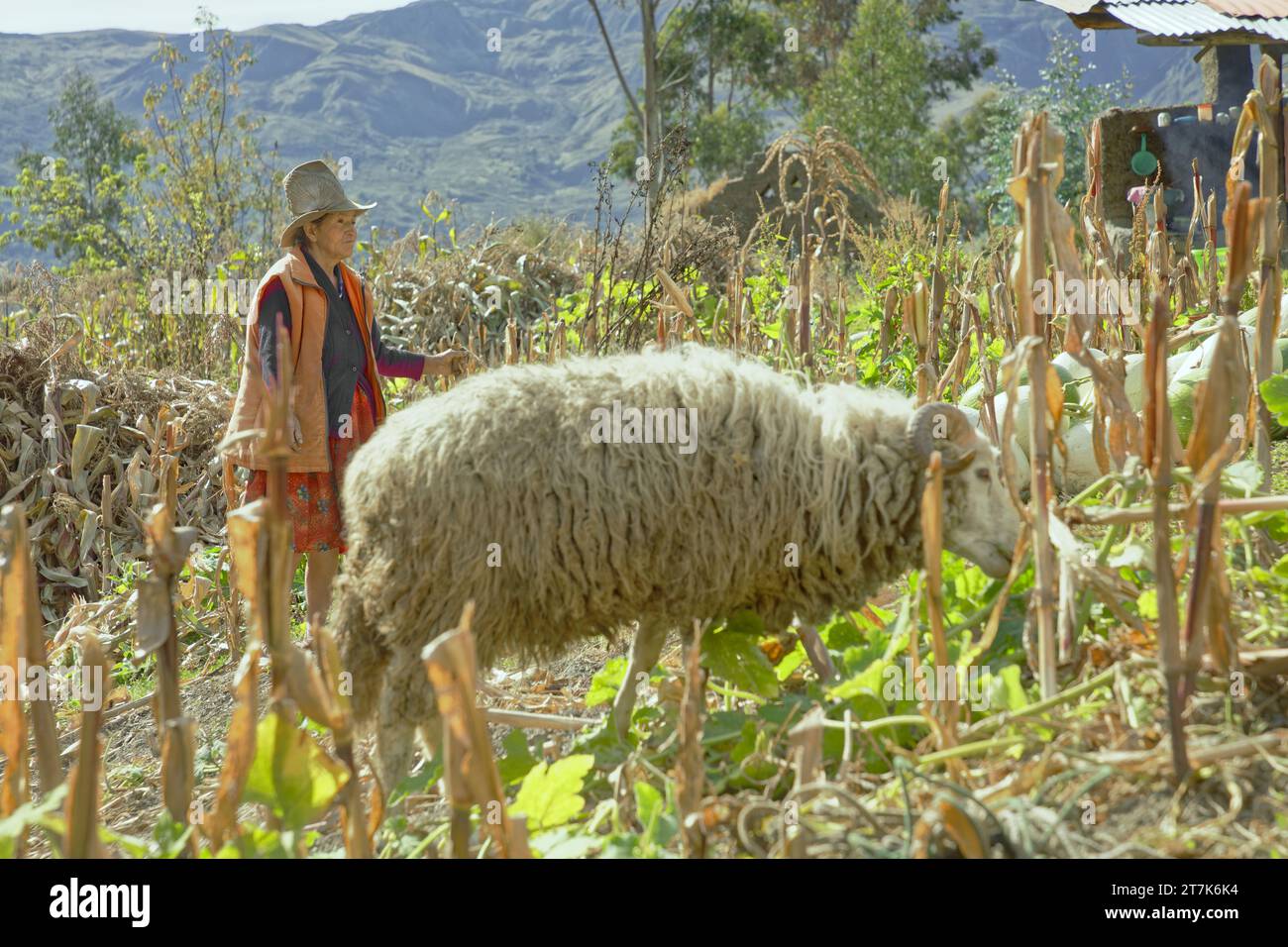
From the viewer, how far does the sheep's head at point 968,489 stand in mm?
3582

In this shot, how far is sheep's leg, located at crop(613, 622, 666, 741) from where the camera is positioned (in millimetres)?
3545

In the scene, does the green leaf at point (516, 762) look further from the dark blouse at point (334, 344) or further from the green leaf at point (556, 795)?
the dark blouse at point (334, 344)

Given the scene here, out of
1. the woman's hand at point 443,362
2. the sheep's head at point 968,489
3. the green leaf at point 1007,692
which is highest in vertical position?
the woman's hand at point 443,362

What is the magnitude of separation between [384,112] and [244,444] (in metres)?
145

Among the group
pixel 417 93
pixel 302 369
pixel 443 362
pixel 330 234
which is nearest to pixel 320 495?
pixel 302 369

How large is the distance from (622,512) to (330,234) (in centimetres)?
204

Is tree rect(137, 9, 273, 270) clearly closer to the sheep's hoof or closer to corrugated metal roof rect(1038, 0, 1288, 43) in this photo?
corrugated metal roof rect(1038, 0, 1288, 43)

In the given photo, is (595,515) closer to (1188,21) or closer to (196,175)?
(196,175)

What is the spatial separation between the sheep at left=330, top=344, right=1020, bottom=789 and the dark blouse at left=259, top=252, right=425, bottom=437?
3.50ft

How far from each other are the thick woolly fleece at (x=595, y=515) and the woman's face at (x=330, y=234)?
1.32 metres

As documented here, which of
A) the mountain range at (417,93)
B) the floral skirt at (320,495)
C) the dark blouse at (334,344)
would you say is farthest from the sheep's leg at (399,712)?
the mountain range at (417,93)

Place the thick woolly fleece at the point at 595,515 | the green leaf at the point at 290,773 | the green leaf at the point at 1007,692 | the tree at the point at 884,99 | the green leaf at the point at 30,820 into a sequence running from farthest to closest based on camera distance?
the tree at the point at 884,99
the thick woolly fleece at the point at 595,515
the green leaf at the point at 1007,692
the green leaf at the point at 290,773
the green leaf at the point at 30,820

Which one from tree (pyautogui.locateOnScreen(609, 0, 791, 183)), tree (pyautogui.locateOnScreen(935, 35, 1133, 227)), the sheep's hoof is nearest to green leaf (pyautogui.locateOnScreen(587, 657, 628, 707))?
the sheep's hoof

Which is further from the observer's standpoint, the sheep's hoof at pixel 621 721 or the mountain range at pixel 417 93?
the mountain range at pixel 417 93
